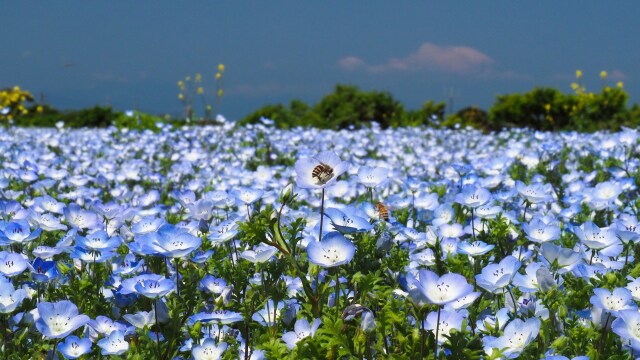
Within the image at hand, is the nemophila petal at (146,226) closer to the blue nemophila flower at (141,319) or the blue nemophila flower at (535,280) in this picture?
the blue nemophila flower at (141,319)

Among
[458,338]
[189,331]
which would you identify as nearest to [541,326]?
[458,338]

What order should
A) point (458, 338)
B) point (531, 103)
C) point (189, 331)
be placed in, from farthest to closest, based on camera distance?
point (531, 103)
point (189, 331)
point (458, 338)

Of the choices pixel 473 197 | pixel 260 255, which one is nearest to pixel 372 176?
pixel 473 197

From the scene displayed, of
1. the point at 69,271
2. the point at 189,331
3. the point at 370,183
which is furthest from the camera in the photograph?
the point at 370,183

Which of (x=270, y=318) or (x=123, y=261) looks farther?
(x=123, y=261)

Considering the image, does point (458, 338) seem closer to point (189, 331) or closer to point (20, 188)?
point (189, 331)

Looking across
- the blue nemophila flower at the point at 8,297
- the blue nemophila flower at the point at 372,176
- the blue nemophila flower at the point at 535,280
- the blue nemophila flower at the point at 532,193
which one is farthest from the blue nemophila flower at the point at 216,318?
the blue nemophila flower at the point at 532,193
